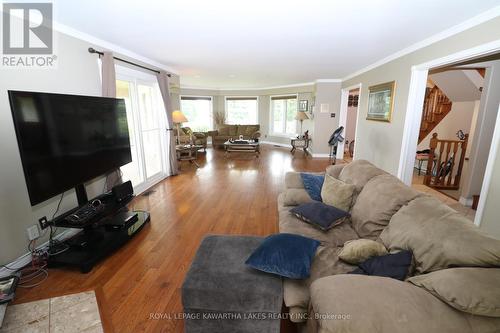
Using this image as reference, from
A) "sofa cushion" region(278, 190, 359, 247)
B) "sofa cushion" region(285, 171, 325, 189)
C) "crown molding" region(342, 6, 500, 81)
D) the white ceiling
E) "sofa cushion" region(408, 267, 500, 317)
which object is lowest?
"sofa cushion" region(278, 190, 359, 247)

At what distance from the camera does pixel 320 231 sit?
1967 millimetres

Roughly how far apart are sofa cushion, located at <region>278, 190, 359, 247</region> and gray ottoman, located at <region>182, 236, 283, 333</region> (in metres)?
0.60

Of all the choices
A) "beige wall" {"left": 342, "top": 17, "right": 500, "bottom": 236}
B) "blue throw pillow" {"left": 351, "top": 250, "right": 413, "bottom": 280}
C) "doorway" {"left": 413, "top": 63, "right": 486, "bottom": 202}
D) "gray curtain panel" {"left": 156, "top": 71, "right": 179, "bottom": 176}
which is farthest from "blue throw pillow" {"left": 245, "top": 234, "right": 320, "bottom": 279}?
"gray curtain panel" {"left": 156, "top": 71, "right": 179, "bottom": 176}

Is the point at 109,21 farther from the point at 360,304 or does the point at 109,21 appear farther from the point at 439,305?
the point at 439,305

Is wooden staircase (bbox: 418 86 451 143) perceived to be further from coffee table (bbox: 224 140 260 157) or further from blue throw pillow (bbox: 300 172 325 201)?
blue throw pillow (bbox: 300 172 325 201)

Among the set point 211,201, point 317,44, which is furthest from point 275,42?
point 211,201

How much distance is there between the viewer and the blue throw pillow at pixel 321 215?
6.48 ft

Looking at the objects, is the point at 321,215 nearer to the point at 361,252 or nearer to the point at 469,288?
the point at 361,252

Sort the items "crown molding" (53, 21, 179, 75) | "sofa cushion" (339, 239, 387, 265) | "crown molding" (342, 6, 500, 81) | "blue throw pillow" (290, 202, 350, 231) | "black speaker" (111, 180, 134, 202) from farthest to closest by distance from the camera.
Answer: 1. "black speaker" (111, 180, 134, 202)
2. "crown molding" (53, 21, 179, 75)
3. "crown molding" (342, 6, 500, 81)
4. "blue throw pillow" (290, 202, 350, 231)
5. "sofa cushion" (339, 239, 387, 265)

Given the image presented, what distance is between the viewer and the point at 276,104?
940cm

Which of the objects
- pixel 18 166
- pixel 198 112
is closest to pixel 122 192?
pixel 18 166

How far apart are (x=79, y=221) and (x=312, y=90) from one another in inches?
288

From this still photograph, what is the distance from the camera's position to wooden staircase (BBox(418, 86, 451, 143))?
533cm

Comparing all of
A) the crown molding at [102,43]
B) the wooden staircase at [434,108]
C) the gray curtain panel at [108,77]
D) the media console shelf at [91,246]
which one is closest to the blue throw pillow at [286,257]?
the media console shelf at [91,246]
